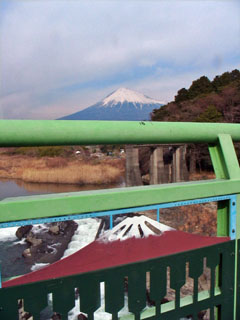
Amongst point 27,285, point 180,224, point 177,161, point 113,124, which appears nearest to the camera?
point 27,285

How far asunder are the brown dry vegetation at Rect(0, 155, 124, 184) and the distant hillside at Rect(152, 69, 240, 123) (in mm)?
6414

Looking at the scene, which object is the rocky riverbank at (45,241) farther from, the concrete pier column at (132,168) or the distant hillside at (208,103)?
the distant hillside at (208,103)

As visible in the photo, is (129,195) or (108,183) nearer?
(129,195)

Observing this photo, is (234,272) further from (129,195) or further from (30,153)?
(30,153)

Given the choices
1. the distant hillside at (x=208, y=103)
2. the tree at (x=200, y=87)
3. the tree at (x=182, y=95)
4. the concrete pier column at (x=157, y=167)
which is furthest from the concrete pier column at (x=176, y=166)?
the tree at (x=182, y=95)

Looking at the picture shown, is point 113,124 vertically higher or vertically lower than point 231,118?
lower

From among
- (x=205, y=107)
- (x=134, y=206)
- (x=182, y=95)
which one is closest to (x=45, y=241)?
(x=134, y=206)

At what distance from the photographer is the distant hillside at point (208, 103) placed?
776 inches

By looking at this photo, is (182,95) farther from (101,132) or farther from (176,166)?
(101,132)

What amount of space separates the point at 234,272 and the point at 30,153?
21.6m

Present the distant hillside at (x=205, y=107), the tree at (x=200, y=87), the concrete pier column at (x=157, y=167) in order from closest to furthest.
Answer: the concrete pier column at (x=157, y=167) → the distant hillside at (x=205, y=107) → the tree at (x=200, y=87)

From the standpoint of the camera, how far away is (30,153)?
69.8 feet

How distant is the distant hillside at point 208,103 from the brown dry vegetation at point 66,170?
6414mm

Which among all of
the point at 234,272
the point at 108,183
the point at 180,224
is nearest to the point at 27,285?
the point at 234,272
